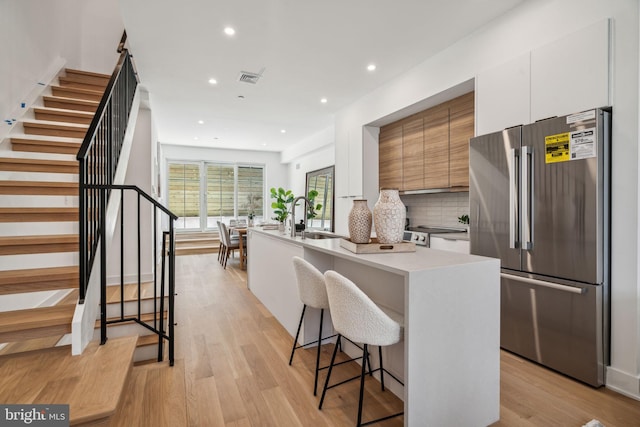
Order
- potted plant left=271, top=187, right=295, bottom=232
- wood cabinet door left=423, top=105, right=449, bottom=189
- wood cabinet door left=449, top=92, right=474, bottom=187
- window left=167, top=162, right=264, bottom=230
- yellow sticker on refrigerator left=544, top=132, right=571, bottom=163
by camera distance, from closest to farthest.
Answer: yellow sticker on refrigerator left=544, top=132, right=571, bottom=163
wood cabinet door left=449, top=92, right=474, bottom=187
wood cabinet door left=423, top=105, right=449, bottom=189
potted plant left=271, top=187, right=295, bottom=232
window left=167, top=162, right=264, bottom=230

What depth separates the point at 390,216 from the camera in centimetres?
188

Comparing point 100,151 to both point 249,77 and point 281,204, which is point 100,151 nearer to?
point 249,77

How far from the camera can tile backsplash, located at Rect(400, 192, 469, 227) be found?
3.89 metres

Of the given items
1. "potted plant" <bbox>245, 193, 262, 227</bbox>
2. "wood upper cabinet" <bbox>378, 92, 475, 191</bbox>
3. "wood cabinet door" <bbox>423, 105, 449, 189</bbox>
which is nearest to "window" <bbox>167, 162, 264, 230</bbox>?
"potted plant" <bbox>245, 193, 262, 227</bbox>

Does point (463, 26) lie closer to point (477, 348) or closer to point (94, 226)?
point (477, 348)

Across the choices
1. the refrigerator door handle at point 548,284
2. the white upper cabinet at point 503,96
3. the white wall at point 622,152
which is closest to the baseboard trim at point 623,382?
the white wall at point 622,152

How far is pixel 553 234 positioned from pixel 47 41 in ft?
18.5

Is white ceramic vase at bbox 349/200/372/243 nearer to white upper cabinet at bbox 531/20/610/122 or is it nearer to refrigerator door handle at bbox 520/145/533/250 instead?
refrigerator door handle at bbox 520/145/533/250

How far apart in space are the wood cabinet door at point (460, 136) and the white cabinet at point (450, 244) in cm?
61

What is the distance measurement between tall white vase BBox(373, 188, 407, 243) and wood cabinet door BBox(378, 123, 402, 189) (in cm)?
257

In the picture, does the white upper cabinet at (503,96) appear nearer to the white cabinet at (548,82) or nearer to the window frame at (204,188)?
the white cabinet at (548,82)

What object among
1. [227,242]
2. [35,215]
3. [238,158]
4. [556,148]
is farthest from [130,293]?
[238,158]

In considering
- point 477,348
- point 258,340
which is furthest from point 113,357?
point 477,348

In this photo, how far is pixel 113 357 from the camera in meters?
1.98
